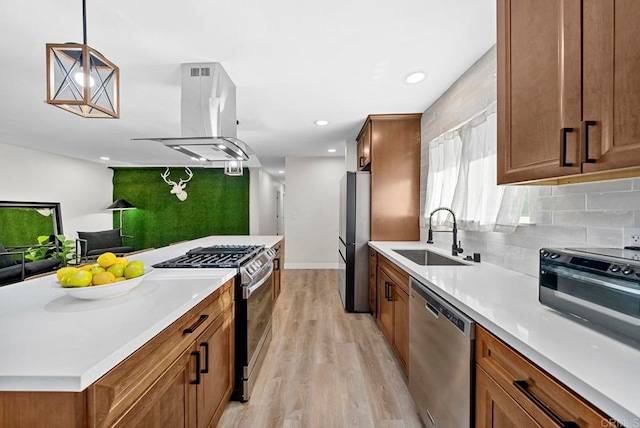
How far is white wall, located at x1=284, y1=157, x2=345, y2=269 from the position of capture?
5906 mm

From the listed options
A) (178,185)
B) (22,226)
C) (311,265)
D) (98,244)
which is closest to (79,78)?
(311,265)

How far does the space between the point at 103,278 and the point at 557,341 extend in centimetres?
157

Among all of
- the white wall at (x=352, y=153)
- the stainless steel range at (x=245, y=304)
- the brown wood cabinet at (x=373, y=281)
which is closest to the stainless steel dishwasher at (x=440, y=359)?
the stainless steel range at (x=245, y=304)

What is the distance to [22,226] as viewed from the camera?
5.06 meters

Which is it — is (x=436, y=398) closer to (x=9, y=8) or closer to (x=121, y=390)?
(x=121, y=390)

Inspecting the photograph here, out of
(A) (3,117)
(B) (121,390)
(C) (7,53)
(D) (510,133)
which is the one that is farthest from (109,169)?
(D) (510,133)

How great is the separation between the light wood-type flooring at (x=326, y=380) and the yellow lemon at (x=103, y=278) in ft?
3.80

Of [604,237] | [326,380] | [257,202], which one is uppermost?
[257,202]

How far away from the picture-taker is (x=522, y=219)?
1649 mm

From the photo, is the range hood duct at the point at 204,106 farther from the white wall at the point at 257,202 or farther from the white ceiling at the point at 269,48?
the white wall at the point at 257,202

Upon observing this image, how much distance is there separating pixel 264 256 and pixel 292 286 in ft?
7.73

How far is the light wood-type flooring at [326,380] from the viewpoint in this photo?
66.2 inches

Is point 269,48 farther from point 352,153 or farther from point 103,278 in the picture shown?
point 352,153

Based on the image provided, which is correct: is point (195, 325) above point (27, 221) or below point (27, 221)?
below
